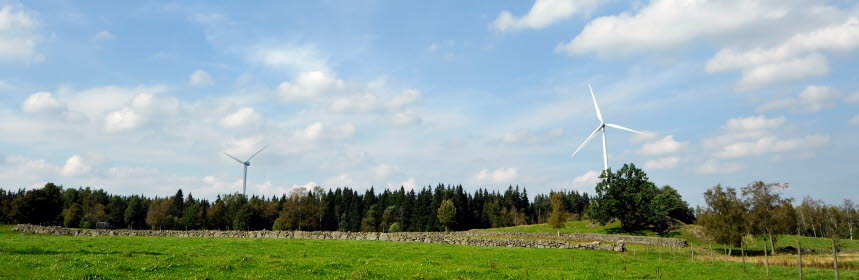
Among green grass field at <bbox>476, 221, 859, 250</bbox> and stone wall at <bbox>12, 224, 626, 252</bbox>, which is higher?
stone wall at <bbox>12, 224, 626, 252</bbox>

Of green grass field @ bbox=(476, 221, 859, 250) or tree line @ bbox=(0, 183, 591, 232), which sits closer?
green grass field @ bbox=(476, 221, 859, 250)

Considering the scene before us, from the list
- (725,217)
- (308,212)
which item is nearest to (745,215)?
(725,217)

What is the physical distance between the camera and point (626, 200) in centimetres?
9044

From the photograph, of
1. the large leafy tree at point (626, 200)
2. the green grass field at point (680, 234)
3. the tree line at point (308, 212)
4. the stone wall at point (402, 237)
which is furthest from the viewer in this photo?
the tree line at point (308, 212)

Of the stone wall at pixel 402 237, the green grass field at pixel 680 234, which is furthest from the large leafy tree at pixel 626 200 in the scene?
the stone wall at pixel 402 237

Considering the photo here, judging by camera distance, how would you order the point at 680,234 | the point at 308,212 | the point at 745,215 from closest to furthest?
1. the point at 745,215
2. the point at 680,234
3. the point at 308,212

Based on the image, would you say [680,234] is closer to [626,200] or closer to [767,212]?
[626,200]

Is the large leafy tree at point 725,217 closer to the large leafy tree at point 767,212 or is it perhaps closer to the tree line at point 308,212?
the large leafy tree at point 767,212

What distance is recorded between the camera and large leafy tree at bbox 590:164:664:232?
293ft

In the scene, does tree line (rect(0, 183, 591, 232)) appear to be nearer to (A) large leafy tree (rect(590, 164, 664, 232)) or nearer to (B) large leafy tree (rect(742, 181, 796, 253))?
(A) large leafy tree (rect(590, 164, 664, 232))

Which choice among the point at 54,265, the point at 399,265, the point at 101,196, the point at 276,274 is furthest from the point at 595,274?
the point at 101,196

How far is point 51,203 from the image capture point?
91875 mm

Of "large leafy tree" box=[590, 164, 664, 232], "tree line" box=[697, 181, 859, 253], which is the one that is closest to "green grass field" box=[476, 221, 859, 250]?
"large leafy tree" box=[590, 164, 664, 232]

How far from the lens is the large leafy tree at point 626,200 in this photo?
3511 inches
